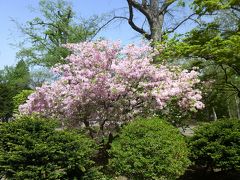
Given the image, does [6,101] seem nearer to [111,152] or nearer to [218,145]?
[111,152]

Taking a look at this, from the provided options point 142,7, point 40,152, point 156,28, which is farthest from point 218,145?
point 142,7

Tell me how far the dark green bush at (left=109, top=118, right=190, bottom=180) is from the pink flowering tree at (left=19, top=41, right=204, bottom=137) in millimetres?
1659

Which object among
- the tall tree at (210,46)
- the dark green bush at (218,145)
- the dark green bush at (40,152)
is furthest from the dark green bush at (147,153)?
the tall tree at (210,46)

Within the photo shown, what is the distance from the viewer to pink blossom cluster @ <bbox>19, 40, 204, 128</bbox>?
888cm

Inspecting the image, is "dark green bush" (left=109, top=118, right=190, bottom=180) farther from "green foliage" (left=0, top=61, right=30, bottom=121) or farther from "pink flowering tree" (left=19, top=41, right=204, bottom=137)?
"green foliage" (left=0, top=61, right=30, bottom=121)

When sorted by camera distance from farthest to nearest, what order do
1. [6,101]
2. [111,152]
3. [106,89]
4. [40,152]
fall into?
[6,101], [106,89], [111,152], [40,152]

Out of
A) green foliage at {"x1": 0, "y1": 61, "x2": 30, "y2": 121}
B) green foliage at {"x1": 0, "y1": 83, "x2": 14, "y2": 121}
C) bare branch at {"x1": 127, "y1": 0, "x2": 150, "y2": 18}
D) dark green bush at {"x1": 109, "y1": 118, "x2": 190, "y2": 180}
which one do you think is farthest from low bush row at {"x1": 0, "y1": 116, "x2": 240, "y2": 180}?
green foliage at {"x1": 0, "y1": 83, "x2": 14, "y2": 121}

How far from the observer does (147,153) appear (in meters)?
6.95

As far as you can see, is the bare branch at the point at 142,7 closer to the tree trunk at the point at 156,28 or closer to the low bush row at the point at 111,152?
the tree trunk at the point at 156,28

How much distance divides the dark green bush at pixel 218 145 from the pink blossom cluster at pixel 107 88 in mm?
1186

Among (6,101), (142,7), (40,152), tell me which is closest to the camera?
(40,152)

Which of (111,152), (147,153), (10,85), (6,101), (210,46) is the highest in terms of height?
(10,85)

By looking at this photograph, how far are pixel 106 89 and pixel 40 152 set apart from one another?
309 cm

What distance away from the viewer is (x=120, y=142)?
24.1 ft
